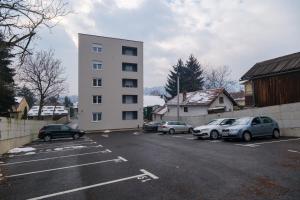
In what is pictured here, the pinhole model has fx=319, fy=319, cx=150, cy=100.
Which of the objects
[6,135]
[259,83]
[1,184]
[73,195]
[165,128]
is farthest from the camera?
[165,128]

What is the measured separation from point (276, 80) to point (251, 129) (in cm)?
926

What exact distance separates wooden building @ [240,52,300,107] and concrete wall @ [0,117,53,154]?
20.6 meters

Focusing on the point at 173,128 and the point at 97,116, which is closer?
the point at 173,128

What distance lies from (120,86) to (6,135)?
36.1 meters

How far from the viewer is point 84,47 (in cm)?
5256

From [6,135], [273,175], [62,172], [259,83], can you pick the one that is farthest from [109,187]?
[259,83]

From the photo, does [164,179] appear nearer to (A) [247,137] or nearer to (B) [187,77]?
(A) [247,137]

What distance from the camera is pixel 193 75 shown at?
75.8 m

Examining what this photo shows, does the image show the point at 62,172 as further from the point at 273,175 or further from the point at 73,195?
the point at 273,175

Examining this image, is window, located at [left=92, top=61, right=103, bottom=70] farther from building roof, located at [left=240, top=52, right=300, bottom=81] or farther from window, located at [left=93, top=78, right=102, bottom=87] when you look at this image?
building roof, located at [left=240, top=52, right=300, bottom=81]

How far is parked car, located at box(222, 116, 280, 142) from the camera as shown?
19.9 meters

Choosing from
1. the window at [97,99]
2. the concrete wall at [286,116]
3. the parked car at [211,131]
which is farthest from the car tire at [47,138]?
the window at [97,99]

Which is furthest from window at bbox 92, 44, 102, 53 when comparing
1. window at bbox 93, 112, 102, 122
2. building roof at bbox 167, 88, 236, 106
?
building roof at bbox 167, 88, 236, 106

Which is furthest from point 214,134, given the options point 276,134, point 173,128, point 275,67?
point 173,128
